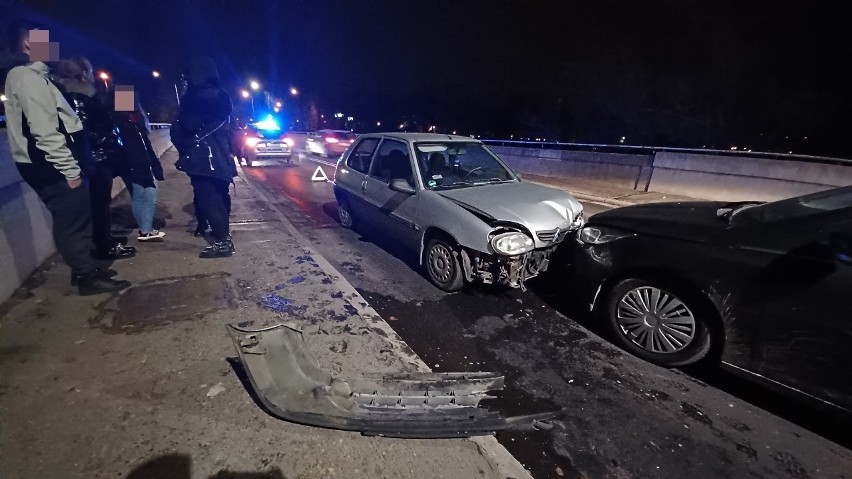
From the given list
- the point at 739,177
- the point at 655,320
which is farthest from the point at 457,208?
the point at 739,177

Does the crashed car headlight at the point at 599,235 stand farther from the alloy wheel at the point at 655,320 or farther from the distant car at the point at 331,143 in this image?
the distant car at the point at 331,143

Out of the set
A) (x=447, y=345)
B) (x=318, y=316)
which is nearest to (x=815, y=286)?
(x=447, y=345)

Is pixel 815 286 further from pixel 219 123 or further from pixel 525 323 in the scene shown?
pixel 219 123

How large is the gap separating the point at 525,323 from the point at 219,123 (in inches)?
167

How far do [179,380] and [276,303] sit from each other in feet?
3.94

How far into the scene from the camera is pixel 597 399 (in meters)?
2.70

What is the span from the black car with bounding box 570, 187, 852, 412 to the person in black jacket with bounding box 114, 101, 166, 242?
5.31 metres

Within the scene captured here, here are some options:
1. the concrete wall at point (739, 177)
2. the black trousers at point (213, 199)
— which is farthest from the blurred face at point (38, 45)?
the concrete wall at point (739, 177)

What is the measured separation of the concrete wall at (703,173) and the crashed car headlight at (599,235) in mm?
8399

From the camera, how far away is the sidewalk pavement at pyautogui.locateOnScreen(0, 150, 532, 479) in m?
1.96

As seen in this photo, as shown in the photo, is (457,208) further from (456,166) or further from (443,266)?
(456,166)

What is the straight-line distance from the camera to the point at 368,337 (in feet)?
10.5

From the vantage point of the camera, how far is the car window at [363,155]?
5766 millimetres

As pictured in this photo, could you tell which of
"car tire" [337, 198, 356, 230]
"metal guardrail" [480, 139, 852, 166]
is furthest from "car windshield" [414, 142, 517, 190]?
"metal guardrail" [480, 139, 852, 166]
